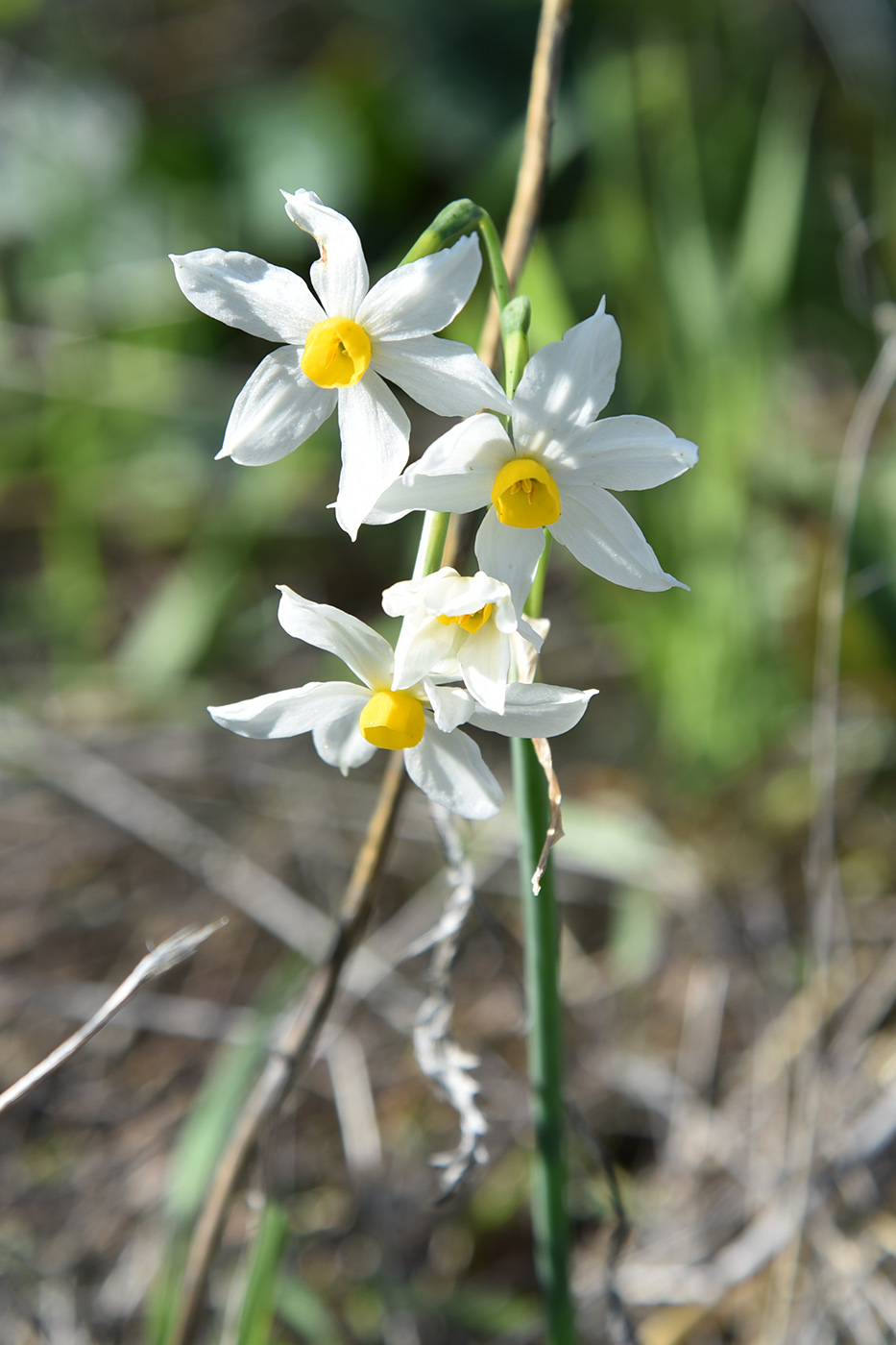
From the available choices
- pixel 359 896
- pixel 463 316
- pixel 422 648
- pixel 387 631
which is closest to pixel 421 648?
pixel 422 648

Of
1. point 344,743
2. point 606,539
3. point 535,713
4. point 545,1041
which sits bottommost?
point 545,1041

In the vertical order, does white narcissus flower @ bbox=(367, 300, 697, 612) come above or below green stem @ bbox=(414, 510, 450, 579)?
above

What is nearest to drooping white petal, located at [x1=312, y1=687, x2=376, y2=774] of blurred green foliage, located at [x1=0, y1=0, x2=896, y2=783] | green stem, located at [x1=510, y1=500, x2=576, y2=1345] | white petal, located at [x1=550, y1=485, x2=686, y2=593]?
green stem, located at [x1=510, y1=500, x2=576, y2=1345]

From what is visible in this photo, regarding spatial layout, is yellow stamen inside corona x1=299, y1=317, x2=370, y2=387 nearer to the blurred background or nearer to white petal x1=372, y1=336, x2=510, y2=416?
white petal x1=372, y1=336, x2=510, y2=416

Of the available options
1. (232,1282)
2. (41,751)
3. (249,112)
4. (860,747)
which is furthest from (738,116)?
(232,1282)

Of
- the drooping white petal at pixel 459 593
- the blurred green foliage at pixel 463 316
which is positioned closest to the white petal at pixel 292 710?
the drooping white petal at pixel 459 593

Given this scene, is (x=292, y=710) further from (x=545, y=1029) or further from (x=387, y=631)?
(x=387, y=631)

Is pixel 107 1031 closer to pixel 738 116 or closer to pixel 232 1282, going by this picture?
pixel 232 1282

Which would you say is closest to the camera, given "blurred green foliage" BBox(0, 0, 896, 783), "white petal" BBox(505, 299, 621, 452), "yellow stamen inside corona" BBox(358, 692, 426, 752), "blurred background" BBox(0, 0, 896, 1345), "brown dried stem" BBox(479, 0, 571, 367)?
"white petal" BBox(505, 299, 621, 452)
